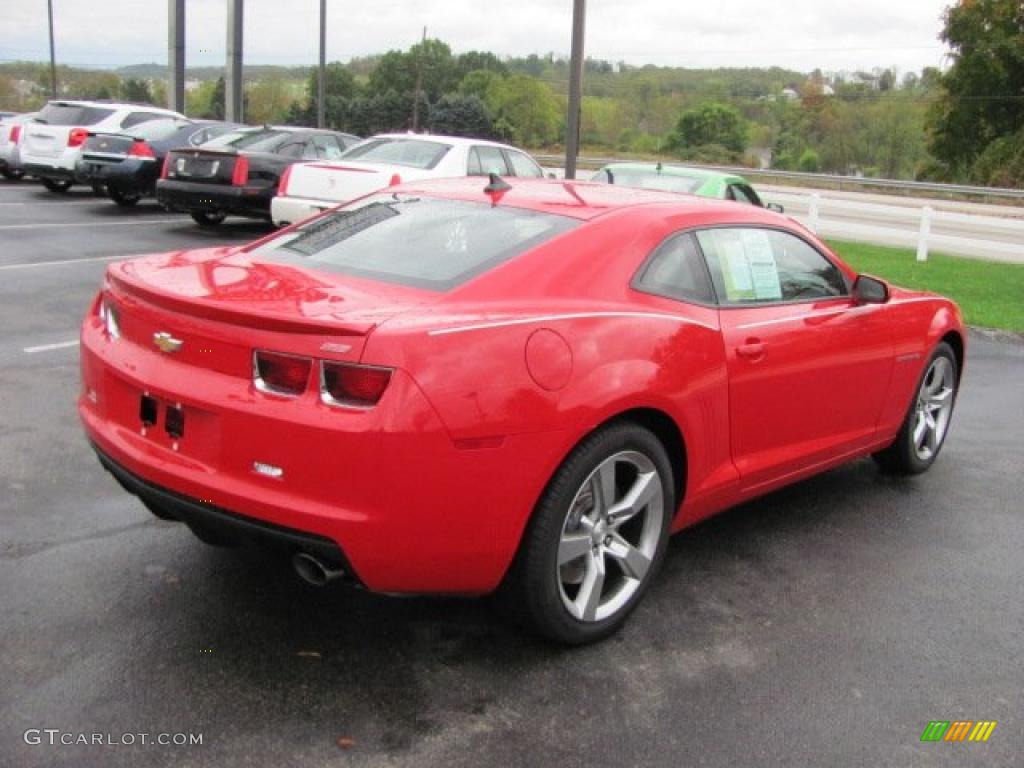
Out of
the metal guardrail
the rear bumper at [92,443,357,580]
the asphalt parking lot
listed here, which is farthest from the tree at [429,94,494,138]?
the rear bumper at [92,443,357,580]

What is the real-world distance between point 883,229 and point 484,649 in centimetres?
1656

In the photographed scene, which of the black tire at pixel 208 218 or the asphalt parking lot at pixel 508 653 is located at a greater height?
the black tire at pixel 208 218

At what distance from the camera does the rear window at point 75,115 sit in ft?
58.7

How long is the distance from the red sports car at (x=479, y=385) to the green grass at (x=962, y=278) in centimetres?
767

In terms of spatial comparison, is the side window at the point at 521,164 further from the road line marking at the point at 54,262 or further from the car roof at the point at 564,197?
the car roof at the point at 564,197

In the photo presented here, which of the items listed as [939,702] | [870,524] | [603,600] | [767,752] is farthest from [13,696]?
[870,524]

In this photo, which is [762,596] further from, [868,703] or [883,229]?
[883,229]

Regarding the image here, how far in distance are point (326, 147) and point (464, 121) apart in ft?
100.0

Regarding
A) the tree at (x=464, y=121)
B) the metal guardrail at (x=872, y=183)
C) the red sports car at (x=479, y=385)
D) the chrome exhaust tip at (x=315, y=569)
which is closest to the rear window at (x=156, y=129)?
the red sports car at (x=479, y=385)

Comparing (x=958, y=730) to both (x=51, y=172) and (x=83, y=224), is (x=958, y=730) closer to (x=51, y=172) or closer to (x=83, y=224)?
(x=83, y=224)

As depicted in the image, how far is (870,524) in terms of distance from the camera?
4891mm

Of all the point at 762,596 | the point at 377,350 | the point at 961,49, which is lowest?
the point at 762,596

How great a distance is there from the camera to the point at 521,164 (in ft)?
46.8

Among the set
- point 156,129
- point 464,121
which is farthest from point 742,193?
point 464,121
